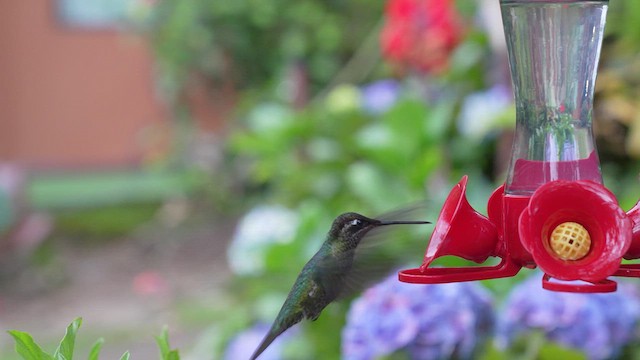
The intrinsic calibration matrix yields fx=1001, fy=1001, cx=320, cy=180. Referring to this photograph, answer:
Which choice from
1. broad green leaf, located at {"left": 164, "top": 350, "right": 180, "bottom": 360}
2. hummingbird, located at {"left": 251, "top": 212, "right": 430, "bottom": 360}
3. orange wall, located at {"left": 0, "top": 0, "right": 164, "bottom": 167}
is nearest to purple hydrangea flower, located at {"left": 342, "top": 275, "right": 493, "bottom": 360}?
hummingbird, located at {"left": 251, "top": 212, "right": 430, "bottom": 360}

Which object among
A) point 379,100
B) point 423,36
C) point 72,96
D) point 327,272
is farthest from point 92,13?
point 327,272

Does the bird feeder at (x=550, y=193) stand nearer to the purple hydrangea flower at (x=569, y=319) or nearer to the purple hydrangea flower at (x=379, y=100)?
the purple hydrangea flower at (x=569, y=319)

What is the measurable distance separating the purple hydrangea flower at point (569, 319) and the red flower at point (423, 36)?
215 cm

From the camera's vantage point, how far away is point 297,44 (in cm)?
788

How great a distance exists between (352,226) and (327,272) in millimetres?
101

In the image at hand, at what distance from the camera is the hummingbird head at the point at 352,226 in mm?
1369

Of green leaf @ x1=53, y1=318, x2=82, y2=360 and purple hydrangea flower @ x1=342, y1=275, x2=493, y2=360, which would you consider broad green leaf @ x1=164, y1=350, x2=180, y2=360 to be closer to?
green leaf @ x1=53, y1=318, x2=82, y2=360

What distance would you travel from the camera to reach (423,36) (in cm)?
408

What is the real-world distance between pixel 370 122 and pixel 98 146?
5584mm

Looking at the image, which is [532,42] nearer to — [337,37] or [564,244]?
[564,244]

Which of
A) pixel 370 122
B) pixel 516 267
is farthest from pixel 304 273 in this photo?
pixel 370 122

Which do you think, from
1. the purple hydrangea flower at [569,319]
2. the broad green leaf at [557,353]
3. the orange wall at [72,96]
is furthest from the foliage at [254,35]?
the broad green leaf at [557,353]

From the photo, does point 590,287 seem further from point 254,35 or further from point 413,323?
point 254,35

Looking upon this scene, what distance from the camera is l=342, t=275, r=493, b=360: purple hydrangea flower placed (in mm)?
1943
